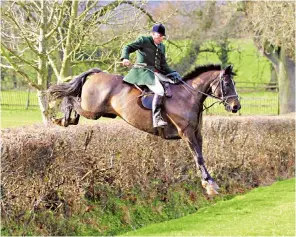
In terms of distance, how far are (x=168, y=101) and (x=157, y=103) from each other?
182 mm

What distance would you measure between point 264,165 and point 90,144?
7.42 meters

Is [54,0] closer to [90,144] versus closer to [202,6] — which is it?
[90,144]

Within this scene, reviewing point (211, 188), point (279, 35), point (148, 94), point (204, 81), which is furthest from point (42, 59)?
point (279, 35)

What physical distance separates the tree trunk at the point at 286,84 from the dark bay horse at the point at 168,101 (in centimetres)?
2309

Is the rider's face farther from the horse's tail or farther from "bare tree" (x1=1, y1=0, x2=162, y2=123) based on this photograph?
"bare tree" (x1=1, y1=0, x2=162, y2=123)

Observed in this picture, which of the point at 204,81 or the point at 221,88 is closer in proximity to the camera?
the point at 221,88

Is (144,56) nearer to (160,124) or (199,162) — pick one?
(160,124)

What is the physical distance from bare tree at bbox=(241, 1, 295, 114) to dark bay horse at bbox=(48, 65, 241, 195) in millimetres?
17310

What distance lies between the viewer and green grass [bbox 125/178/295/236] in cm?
1205

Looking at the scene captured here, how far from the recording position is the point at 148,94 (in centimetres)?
536

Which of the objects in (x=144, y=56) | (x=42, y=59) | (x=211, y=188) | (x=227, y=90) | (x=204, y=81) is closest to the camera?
(x=211, y=188)

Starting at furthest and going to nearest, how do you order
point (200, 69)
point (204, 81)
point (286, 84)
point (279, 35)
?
point (286, 84)
point (279, 35)
point (200, 69)
point (204, 81)

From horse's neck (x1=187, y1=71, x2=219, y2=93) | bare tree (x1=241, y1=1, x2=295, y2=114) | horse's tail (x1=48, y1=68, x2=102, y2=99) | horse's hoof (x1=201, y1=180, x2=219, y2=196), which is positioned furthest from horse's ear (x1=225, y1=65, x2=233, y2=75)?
bare tree (x1=241, y1=1, x2=295, y2=114)

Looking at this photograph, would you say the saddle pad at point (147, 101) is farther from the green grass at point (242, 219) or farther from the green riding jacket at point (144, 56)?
the green grass at point (242, 219)
